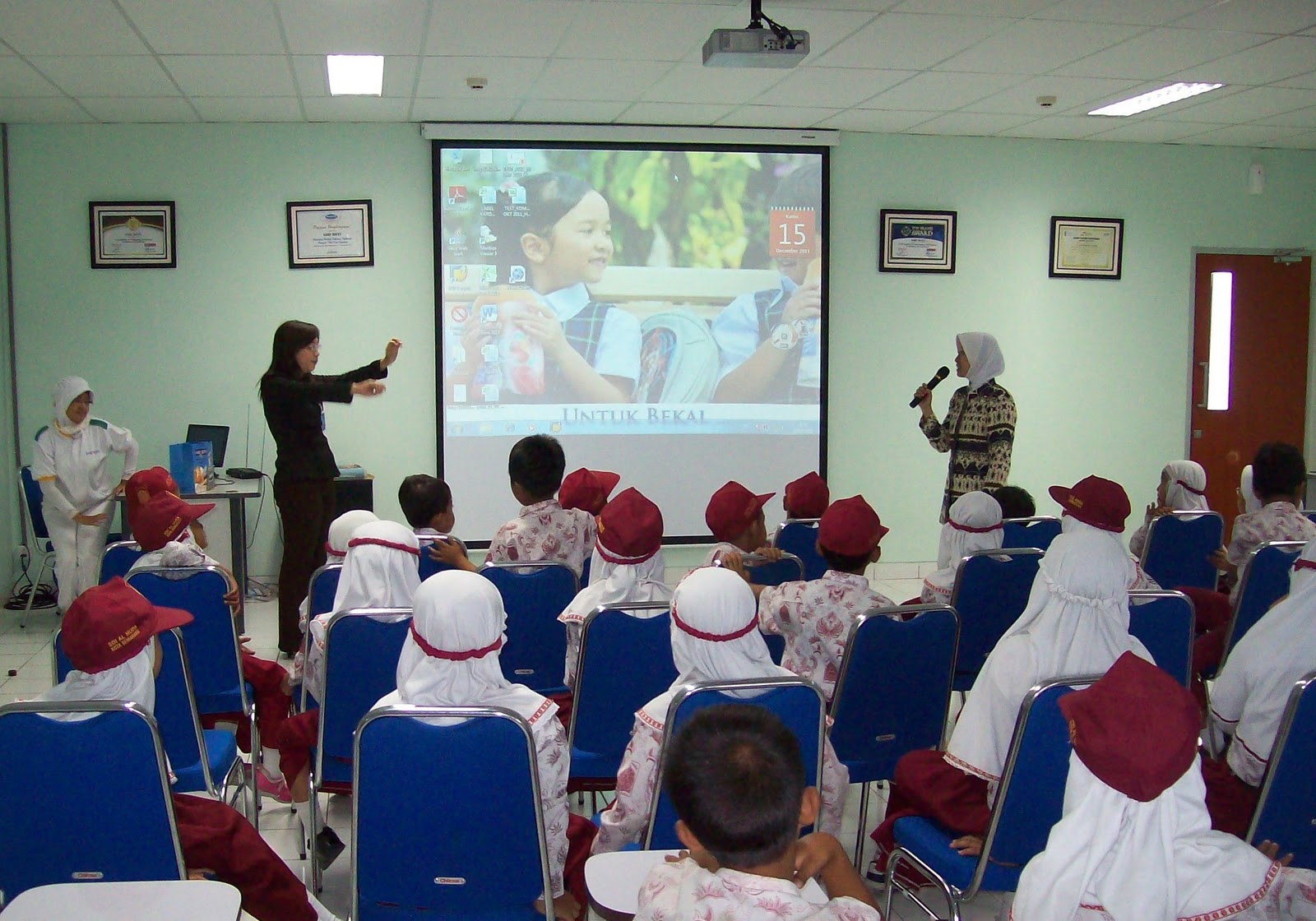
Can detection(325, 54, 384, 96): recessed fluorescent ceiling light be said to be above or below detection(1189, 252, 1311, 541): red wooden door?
above

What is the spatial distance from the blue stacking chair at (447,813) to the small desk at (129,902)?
1.34 feet

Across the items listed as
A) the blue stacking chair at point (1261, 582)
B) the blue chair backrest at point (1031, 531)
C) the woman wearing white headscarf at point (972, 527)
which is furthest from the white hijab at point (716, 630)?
the blue chair backrest at point (1031, 531)

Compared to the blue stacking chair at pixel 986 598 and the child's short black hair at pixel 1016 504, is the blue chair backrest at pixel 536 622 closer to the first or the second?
the blue stacking chair at pixel 986 598

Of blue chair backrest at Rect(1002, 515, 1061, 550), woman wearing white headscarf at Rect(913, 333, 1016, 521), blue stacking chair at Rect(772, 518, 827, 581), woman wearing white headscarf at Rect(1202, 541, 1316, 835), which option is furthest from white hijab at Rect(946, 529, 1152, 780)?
woman wearing white headscarf at Rect(913, 333, 1016, 521)

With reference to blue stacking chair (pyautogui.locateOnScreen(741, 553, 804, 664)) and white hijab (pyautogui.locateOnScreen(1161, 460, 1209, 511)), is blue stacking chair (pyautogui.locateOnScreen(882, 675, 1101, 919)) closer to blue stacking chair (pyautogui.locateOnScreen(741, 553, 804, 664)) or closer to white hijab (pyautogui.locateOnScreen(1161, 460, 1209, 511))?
blue stacking chair (pyautogui.locateOnScreen(741, 553, 804, 664))

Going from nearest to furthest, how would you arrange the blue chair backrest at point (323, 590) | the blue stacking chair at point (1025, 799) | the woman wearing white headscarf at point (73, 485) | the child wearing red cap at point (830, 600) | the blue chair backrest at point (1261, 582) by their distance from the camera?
the blue stacking chair at point (1025, 799)
the child wearing red cap at point (830, 600)
the blue chair backrest at point (323, 590)
the blue chair backrest at point (1261, 582)
the woman wearing white headscarf at point (73, 485)

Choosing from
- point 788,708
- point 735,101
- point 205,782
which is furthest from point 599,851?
point 735,101

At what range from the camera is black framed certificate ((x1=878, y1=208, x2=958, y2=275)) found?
23.4 feet

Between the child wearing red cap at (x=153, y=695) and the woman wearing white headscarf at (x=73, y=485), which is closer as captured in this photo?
the child wearing red cap at (x=153, y=695)

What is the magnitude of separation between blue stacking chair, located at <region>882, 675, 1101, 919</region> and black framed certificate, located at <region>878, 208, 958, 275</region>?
5.50 m

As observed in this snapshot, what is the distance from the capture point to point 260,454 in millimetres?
6664

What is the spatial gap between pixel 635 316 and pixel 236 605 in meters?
3.95

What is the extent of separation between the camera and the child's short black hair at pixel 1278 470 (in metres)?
4.01

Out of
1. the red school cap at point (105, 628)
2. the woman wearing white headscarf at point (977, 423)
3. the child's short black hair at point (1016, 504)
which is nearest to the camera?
the red school cap at point (105, 628)
